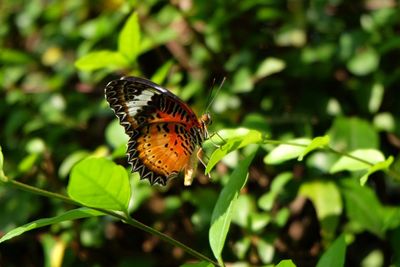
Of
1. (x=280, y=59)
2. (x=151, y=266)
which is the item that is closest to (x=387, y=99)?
(x=280, y=59)

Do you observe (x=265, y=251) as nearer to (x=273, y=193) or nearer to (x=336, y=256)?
(x=273, y=193)

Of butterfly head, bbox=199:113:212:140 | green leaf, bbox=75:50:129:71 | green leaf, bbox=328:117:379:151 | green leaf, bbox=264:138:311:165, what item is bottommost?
green leaf, bbox=328:117:379:151

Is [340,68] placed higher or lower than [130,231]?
higher

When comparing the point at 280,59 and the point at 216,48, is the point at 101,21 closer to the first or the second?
the point at 216,48

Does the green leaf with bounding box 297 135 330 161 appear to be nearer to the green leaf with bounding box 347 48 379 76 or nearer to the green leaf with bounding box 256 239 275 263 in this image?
the green leaf with bounding box 256 239 275 263

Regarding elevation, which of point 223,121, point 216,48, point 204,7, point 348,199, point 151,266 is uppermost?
point 204,7

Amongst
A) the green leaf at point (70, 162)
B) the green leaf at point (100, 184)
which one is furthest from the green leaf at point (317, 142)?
the green leaf at point (70, 162)

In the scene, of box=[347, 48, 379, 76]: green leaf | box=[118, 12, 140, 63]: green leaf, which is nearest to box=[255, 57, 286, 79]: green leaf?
box=[347, 48, 379, 76]: green leaf
